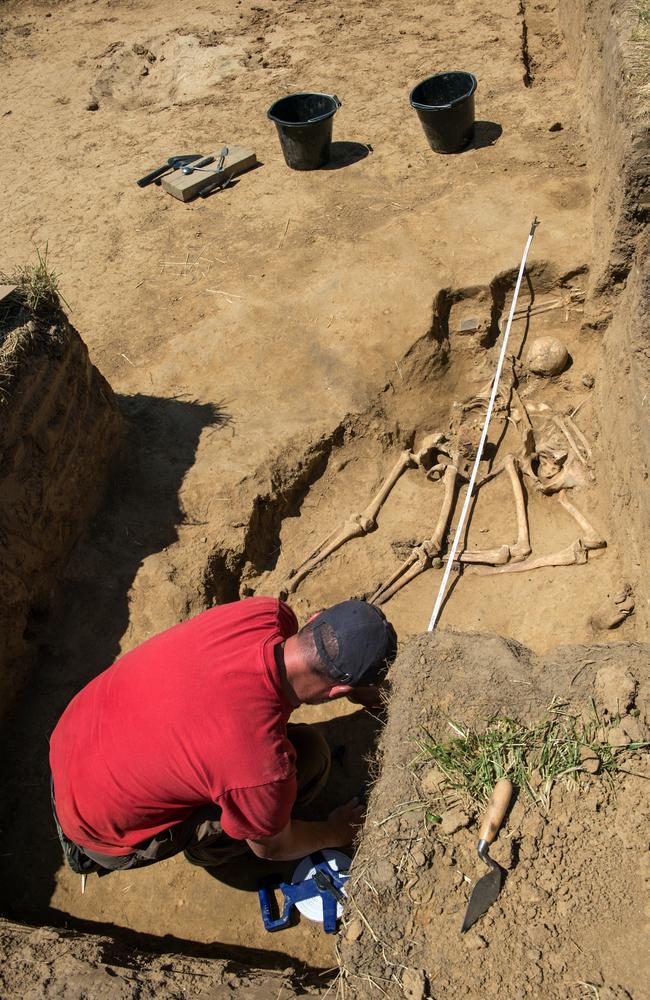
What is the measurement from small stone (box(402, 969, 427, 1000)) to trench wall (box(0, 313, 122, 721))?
278cm

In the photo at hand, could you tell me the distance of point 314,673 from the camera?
2.72 meters

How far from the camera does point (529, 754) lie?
2643mm

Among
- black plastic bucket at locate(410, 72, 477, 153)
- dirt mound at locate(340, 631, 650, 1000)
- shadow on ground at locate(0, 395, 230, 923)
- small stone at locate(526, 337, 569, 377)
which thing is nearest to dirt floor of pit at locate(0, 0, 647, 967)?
Result: shadow on ground at locate(0, 395, 230, 923)

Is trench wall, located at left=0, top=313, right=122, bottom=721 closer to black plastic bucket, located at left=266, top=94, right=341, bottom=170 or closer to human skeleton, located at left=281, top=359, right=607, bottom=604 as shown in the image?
human skeleton, located at left=281, top=359, right=607, bottom=604

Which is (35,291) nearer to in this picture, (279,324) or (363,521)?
(279,324)

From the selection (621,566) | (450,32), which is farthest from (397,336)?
(450,32)

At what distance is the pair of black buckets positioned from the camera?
22.9ft

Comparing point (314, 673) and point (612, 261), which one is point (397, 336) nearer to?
point (612, 261)

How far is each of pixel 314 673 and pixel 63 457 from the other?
8.95 feet

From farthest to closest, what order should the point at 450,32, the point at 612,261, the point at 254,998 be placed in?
1. the point at 450,32
2. the point at 612,261
3. the point at 254,998

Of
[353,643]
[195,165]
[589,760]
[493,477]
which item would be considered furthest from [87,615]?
[195,165]

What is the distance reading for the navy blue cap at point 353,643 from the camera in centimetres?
271

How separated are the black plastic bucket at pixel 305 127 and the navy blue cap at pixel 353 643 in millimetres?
5797

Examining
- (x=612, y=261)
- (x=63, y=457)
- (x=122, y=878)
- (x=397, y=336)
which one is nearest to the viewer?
(x=122, y=878)
